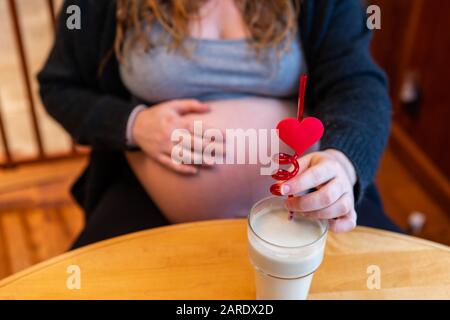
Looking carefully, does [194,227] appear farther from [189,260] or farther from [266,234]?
[266,234]

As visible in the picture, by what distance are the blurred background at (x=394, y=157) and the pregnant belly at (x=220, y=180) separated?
661 millimetres

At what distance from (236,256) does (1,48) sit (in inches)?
75.3

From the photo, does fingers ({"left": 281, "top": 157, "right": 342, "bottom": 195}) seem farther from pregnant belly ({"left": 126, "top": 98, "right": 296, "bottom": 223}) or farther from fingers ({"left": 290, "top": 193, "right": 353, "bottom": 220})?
pregnant belly ({"left": 126, "top": 98, "right": 296, "bottom": 223})

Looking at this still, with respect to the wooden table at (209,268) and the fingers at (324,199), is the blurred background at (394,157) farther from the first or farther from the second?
the fingers at (324,199)

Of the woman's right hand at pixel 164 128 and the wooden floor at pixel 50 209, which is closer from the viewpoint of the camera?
the woman's right hand at pixel 164 128

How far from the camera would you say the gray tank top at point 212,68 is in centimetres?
82

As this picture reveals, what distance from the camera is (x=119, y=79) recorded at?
907 millimetres

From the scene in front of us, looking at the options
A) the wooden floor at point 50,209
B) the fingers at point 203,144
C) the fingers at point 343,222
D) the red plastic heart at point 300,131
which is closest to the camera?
the red plastic heart at point 300,131

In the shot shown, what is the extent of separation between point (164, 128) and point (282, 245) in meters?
0.34

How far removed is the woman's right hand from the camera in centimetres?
77

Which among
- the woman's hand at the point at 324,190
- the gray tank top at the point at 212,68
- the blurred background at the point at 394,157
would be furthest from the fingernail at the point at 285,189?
the blurred background at the point at 394,157

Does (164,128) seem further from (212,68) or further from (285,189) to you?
(285,189)

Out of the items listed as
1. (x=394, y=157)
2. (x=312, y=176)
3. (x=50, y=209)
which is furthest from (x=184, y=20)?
(x=394, y=157)

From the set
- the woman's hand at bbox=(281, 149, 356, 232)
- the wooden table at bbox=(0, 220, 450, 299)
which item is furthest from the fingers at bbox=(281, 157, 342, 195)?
the wooden table at bbox=(0, 220, 450, 299)
